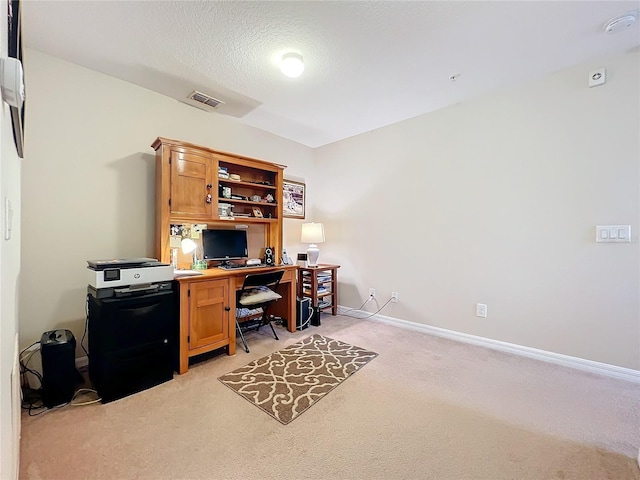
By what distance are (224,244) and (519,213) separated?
3.03 metres

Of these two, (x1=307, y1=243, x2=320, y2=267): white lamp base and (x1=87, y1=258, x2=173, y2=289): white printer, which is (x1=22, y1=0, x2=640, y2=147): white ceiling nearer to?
(x1=87, y1=258, x2=173, y2=289): white printer

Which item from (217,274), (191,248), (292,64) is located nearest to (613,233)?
(292,64)

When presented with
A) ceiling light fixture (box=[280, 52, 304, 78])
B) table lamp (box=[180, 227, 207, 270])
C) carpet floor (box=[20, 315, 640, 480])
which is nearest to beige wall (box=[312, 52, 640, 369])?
carpet floor (box=[20, 315, 640, 480])

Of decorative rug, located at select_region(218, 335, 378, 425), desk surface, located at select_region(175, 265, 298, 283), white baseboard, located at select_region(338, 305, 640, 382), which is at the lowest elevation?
decorative rug, located at select_region(218, 335, 378, 425)

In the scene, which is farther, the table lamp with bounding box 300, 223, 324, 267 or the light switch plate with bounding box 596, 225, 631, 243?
the table lamp with bounding box 300, 223, 324, 267

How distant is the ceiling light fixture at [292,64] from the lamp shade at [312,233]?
6.57 ft

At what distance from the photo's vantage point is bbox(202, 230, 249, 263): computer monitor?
3.02 metres

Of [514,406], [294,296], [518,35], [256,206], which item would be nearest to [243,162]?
[256,206]

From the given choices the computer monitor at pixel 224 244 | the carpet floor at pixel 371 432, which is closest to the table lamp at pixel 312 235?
the computer monitor at pixel 224 244

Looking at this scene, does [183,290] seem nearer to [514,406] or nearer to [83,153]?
[83,153]

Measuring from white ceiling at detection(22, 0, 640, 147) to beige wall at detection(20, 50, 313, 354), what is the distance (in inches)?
8.2

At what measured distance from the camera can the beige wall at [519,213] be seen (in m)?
2.25

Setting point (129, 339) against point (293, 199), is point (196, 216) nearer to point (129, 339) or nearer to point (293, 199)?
point (129, 339)

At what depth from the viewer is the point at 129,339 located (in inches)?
78.7
